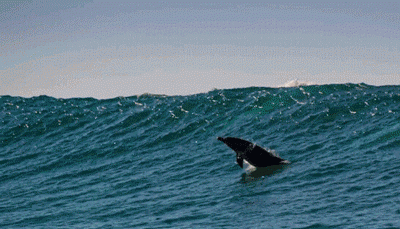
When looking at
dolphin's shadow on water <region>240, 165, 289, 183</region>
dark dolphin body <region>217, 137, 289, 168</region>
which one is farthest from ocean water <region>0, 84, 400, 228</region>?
dark dolphin body <region>217, 137, 289, 168</region>

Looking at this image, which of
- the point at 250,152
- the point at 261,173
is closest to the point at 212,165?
the point at 250,152

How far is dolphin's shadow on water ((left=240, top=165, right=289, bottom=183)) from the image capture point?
21886mm

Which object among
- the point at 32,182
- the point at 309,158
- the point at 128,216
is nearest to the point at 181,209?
the point at 128,216

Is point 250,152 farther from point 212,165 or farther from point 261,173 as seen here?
point 212,165

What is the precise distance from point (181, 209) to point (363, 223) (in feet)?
27.3

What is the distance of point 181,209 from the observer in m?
18.6

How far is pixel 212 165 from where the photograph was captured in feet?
88.7

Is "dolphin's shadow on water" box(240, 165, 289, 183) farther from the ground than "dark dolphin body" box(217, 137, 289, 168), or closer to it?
closer to it

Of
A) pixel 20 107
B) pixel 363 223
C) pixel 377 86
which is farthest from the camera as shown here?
pixel 20 107

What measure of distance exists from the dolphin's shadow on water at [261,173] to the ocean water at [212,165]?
0.68 feet

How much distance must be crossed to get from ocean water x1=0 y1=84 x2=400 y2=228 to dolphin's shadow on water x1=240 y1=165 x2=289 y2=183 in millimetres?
207

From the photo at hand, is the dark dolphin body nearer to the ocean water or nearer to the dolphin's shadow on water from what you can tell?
the dolphin's shadow on water

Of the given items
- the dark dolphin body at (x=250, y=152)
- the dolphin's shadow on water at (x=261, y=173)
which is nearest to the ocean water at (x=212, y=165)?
the dolphin's shadow on water at (x=261, y=173)

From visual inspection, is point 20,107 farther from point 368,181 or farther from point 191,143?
point 368,181
